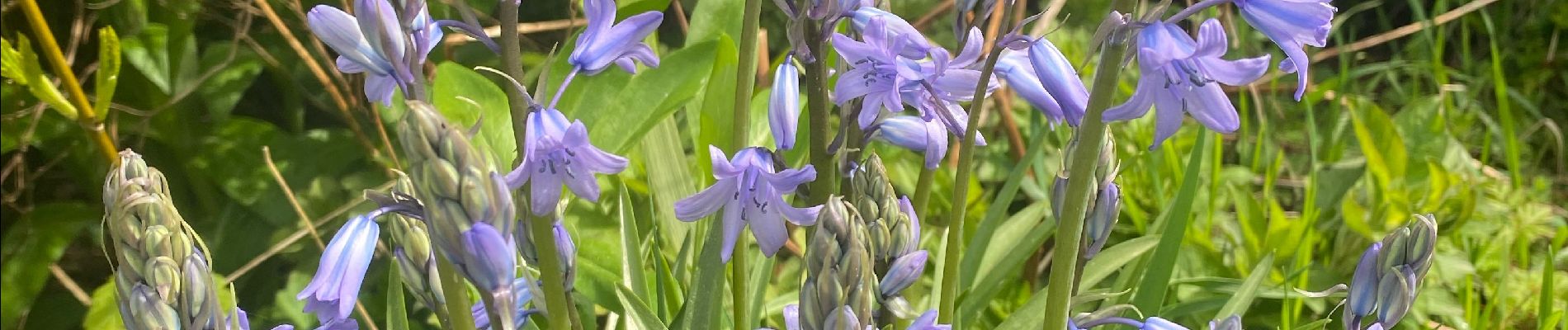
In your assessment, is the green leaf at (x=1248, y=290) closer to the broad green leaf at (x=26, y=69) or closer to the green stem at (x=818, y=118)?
the green stem at (x=818, y=118)

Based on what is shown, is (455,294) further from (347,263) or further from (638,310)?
(638,310)

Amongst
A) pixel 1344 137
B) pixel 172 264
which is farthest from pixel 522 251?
pixel 1344 137

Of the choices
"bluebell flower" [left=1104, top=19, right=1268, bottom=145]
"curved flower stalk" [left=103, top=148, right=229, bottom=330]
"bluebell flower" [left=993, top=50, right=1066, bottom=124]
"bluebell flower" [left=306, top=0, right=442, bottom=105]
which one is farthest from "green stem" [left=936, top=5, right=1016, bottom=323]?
"curved flower stalk" [left=103, top=148, right=229, bottom=330]

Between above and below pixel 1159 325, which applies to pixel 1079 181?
above

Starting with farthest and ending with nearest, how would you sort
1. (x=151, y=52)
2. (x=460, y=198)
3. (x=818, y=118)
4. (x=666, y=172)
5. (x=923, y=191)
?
(x=151, y=52) → (x=666, y=172) → (x=923, y=191) → (x=818, y=118) → (x=460, y=198)

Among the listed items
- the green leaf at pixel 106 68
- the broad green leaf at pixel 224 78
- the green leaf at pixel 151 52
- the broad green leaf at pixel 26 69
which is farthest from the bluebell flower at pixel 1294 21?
the broad green leaf at pixel 224 78

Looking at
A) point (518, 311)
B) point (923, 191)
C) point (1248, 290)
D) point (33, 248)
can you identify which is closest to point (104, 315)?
point (33, 248)
